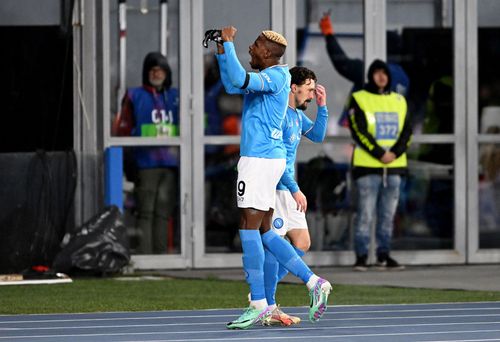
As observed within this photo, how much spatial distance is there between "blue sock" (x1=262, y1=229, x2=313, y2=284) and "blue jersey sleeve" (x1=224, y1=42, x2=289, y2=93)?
0.99m

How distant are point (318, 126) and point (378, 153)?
510 cm

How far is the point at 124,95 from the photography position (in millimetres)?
16203

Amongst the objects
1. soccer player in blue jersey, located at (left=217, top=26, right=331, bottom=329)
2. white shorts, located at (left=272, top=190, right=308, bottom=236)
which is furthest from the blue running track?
white shorts, located at (left=272, top=190, right=308, bottom=236)

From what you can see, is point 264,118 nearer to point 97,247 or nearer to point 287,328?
point 287,328

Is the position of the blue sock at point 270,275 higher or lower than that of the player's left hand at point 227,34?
lower

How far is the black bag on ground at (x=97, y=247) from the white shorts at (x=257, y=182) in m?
5.29

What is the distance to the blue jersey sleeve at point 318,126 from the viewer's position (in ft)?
35.7

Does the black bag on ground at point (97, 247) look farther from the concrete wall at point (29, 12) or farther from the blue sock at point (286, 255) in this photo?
the blue sock at point (286, 255)

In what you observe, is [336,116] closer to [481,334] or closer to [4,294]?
[4,294]

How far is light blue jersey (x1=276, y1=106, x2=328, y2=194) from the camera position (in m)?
10.6

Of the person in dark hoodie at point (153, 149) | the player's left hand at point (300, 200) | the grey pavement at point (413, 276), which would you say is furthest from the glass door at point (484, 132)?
the player's left hand at point (300, 200)

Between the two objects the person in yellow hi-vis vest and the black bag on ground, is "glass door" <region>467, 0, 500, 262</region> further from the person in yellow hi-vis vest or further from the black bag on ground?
the black bag on ground

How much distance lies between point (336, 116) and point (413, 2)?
1521 mm

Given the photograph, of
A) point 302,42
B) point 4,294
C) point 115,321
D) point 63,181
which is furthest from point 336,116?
point 115,321
